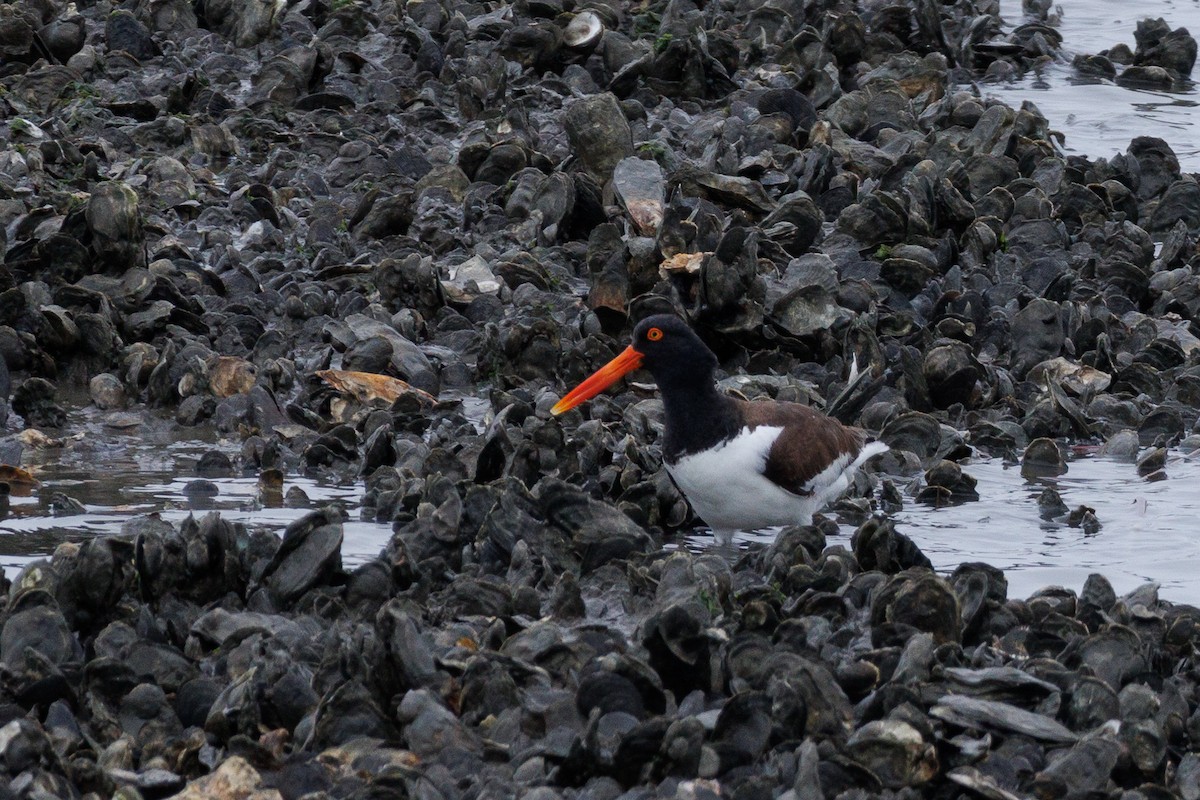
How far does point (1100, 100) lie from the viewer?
17.7m

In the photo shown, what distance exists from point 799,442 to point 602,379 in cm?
127

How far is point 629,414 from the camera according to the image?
1002 centimetres

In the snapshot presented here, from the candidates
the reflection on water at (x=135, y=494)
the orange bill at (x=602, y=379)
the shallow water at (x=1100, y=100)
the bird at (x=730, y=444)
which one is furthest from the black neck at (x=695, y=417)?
the shallow water at (x=1100, y=100)

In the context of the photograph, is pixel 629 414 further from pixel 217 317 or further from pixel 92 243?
pixel 92 243

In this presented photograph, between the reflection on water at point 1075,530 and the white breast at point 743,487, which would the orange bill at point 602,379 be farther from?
the reflection on water at point 1075,530

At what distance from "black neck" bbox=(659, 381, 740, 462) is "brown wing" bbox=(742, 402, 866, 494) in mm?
165

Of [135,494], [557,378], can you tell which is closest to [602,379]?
[557,378]

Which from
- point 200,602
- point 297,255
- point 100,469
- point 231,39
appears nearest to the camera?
point 200,602

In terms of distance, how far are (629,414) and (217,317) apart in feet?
10.1

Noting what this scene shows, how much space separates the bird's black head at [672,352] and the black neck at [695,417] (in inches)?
1.6

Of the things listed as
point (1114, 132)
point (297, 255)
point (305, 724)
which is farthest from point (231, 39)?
point (305, 724)

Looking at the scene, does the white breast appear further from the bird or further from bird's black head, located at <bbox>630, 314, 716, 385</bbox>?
bird's black head, located at <bbox>630, 314, 716, 385</bbox>

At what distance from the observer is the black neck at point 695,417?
8.58m

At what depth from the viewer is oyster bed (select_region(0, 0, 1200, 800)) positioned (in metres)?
5.80
